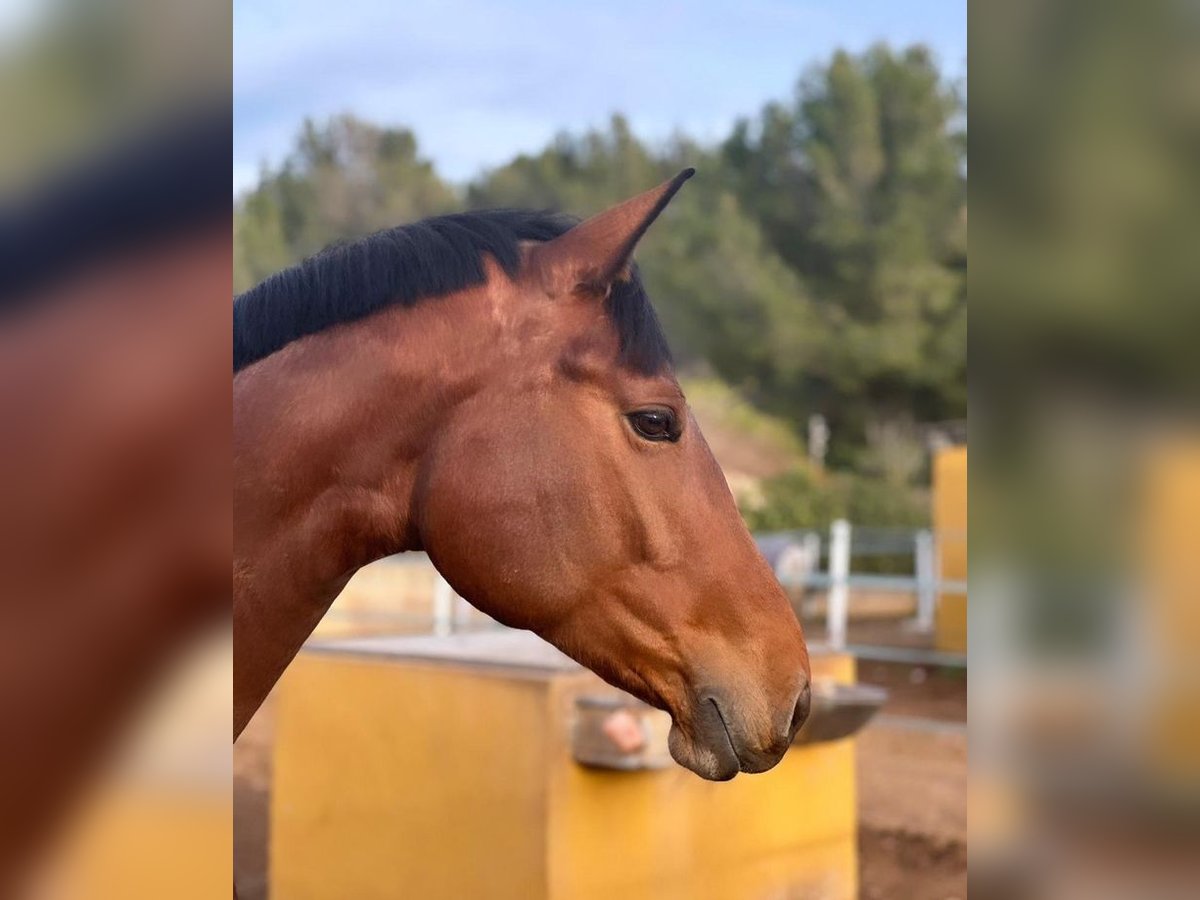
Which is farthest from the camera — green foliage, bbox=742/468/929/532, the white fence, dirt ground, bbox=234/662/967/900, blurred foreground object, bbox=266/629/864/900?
green foliage, bbox=742/468/929/532

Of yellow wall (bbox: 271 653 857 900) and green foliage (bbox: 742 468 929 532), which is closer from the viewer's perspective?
yellow wall (bbox: 271 653 857 900)

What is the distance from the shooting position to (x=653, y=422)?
120 cm

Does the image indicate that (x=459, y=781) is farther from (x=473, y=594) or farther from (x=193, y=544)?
(x=193, y=544)

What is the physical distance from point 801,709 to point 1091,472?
65 centimetres

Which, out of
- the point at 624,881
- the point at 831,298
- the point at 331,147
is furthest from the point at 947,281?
the point at 624,881

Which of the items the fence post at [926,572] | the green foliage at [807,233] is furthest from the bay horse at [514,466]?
the green foliage at [807,233]

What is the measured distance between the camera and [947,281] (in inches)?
630

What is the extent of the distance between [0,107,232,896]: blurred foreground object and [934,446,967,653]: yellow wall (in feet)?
26.8

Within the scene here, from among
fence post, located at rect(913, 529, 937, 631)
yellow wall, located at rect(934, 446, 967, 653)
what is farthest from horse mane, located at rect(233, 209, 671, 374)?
yellow wall, located at rect(934, 446, 967, 653)

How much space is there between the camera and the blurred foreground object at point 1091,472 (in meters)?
0.62

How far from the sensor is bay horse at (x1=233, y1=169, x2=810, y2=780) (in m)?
1.17

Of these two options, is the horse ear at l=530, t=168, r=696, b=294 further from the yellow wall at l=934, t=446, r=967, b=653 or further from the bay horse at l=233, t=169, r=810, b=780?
the yellow wall at l=934, t=446, r=967, b=653

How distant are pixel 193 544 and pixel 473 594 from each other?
2.04 ft

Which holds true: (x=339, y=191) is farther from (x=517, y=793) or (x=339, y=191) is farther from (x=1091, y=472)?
(x=1091, y=472)
